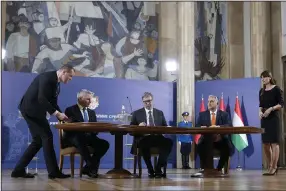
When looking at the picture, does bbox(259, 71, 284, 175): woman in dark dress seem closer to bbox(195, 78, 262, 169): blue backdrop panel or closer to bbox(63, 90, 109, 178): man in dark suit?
bbox(63, 90, 109, 178): man in dark suit

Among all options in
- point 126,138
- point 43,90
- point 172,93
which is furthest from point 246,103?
point 43,90

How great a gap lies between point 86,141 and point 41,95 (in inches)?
40.9

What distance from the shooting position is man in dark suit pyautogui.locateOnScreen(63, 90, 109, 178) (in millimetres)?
5727

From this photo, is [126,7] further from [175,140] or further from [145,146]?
[145,146]

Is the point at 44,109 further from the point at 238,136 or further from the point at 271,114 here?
the point at 238,136

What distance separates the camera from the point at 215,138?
6516 millimetres

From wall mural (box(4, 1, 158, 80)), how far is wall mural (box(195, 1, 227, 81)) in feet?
4.35

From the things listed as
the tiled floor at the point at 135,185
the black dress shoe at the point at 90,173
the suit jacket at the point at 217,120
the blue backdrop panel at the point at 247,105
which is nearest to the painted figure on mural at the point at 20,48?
the blue backdrop panel at the point at 247,105

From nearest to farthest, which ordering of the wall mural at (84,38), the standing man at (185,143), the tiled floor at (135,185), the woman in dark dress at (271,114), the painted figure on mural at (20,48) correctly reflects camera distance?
the tiled floor at (135,185)
the woman in dark dress at (271,114)
the standing man at (185,143)
the painted figure on mural at (20,48)
the wall mural at (84,38)

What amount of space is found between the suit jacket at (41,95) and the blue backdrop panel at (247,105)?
6.19m

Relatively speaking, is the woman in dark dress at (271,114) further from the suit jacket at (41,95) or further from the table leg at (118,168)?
the suit jacket at (41,95)

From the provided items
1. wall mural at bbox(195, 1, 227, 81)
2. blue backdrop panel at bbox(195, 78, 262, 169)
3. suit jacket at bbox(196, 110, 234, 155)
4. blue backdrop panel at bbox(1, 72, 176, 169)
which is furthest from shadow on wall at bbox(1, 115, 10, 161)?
wall mural at bbox(195, 1, 227, 81)

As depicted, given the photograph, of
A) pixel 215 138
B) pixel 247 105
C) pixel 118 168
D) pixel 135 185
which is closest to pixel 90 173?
pixel 118 168

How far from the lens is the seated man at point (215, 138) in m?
6.23
